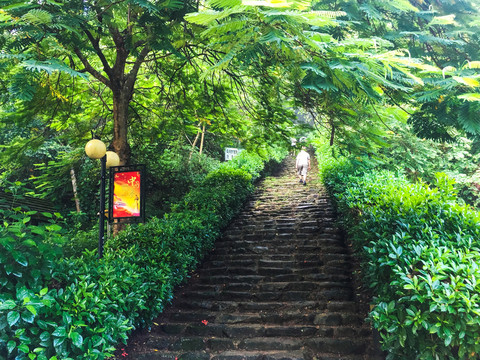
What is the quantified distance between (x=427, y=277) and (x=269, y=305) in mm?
2654

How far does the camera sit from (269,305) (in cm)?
521

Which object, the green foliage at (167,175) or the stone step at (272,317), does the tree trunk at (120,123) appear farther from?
the green foliage at (167,175)

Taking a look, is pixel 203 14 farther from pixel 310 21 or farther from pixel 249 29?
pixel 310 21

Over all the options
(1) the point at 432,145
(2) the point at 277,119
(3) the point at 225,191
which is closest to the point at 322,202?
(3) the point at 225,191

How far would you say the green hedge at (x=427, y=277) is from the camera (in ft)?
9.69

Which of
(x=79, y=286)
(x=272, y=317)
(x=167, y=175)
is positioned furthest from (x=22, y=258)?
(x=167, y=175)

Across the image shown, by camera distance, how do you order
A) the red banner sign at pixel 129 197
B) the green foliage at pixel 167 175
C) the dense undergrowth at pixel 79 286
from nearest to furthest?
1. the dense undergrowth at pixel 79 286
2. the red banner sign at pixel 129 197
3. the green foliage at pixel 167 175

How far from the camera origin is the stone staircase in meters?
4.29

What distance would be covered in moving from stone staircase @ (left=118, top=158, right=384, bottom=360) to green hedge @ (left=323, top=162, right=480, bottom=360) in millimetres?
826

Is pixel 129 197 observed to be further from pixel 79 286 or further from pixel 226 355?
pixel 226 355

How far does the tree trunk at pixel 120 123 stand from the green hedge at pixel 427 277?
4658 millimetres

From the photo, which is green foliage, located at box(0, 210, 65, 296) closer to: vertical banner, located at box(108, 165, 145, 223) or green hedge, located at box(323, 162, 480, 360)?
vertical banner, located at box(108, 165, 145, 223)

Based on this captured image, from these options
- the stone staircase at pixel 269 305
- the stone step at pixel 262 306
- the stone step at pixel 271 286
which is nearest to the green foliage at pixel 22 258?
the stone staircase at pixel 269 305

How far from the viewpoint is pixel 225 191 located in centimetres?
895
